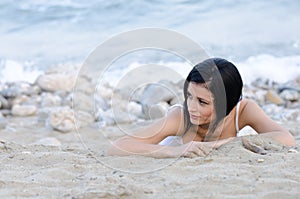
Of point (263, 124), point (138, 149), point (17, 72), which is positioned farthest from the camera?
point (17, 72)

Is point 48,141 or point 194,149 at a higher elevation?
point 194,149

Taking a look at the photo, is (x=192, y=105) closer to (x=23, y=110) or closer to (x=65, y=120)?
(x=65, y=120)

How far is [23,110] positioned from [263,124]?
3.67 meters

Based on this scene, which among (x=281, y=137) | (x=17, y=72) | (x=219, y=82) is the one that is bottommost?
(x=17, y=72)

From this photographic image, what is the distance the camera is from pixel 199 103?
10.6 feet

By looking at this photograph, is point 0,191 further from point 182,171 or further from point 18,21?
point 18,21

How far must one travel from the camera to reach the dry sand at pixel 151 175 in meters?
2.47

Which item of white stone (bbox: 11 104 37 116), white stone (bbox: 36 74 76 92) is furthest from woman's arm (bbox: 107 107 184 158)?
white stone (bbox: 36 74 76 92)

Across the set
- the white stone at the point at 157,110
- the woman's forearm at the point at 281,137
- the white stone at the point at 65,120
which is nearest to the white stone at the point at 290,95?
the white stone at the point at 157,110

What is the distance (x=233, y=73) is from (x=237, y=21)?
7.70 m

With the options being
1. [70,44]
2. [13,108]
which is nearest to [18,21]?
[70,44]

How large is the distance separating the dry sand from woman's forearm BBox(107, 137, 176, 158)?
0.08 metres

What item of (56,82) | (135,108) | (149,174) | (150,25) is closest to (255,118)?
(149,174)

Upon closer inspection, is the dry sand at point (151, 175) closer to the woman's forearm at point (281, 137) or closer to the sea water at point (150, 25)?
the woman's forearm at point (281, 137)
